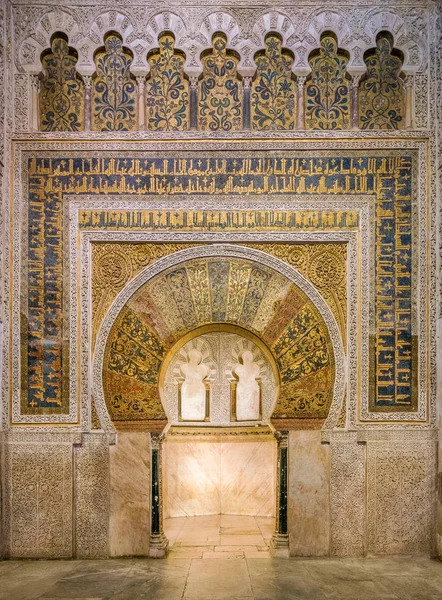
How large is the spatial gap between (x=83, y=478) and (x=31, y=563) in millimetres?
782

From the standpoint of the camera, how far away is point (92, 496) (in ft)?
17.5

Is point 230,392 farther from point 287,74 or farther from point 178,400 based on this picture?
point 287,74

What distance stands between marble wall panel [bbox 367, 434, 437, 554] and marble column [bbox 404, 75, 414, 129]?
2.76 m

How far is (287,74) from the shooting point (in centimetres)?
560

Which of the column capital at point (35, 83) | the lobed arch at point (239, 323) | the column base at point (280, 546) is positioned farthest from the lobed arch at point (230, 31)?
the column base at point (280, 546)

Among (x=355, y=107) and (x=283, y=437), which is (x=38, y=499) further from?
(x=355, y=107)

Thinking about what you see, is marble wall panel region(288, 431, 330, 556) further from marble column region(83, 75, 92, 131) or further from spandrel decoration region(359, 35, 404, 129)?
marble column region(83, 75, 92, 131)

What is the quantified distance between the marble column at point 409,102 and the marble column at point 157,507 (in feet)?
11.5

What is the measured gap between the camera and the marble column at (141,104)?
5547mm

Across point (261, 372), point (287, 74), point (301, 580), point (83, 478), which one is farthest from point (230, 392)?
point (287, 74)

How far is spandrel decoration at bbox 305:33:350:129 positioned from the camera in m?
5.56

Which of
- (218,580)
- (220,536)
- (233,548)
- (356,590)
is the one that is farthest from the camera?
(220,536)

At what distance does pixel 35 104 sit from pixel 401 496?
4.65 m

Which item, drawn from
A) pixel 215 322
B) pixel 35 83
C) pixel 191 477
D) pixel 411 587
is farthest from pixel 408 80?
pixel 191 477
